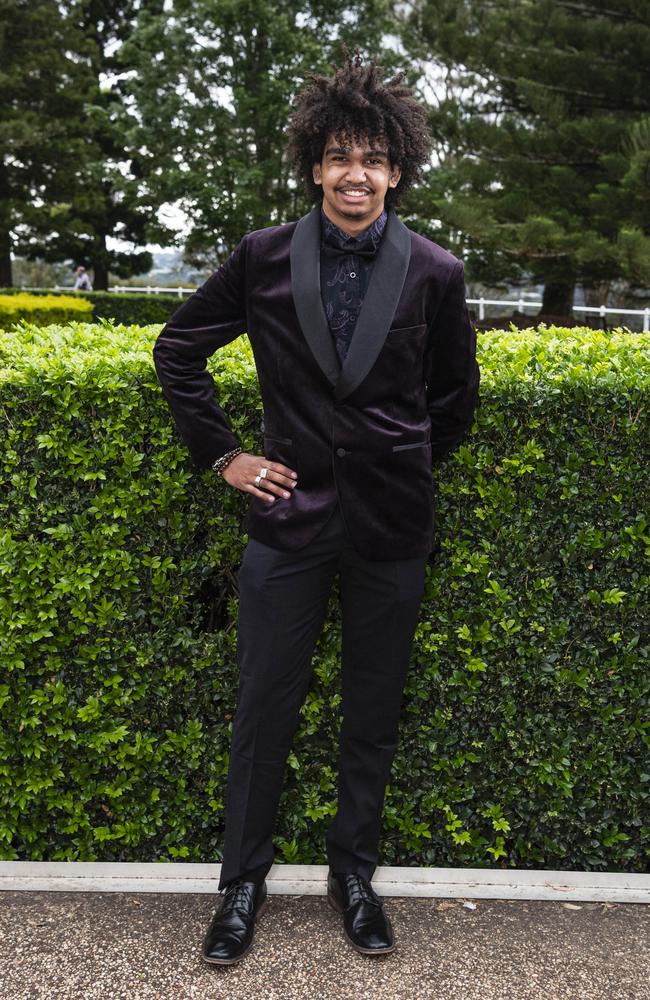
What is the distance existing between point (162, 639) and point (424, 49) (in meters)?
17.8

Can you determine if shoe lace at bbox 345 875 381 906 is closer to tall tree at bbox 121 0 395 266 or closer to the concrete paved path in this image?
the concrete paved path

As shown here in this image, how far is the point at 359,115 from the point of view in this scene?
2.55 metres

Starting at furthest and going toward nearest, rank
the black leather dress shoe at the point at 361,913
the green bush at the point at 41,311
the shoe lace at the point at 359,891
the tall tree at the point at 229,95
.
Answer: the tall tree at the point at 229,95, the green bush at the point at 41,311, the shoe lace at the point at 359,891, the black leather dress shoe at the point at 361,913

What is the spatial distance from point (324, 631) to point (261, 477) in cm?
69

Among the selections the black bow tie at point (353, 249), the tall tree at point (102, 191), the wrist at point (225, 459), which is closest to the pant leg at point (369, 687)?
the wrist at point (225, 459)

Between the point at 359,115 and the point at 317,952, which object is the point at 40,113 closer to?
the point at 359,115

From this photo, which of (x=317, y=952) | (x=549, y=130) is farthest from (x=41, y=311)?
(x=317, y=952)

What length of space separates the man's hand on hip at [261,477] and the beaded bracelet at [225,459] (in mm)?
18

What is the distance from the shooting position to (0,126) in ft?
85.8

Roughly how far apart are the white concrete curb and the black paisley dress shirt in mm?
1766

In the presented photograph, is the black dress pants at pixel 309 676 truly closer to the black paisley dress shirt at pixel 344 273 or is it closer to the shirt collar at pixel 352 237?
the black paisley dress shirt at pixel 344 273

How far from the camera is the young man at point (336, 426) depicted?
8.40ft

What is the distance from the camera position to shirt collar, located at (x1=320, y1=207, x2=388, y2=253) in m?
2.60

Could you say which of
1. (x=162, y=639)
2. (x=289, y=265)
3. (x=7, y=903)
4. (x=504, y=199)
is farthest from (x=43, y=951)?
(x=504, y=199)
